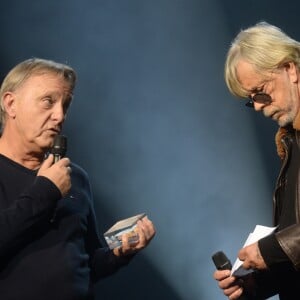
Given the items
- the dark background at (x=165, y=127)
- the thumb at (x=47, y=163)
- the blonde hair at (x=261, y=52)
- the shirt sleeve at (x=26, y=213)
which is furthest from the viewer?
the dark background at (x=165, y=127)

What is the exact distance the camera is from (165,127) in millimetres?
2979

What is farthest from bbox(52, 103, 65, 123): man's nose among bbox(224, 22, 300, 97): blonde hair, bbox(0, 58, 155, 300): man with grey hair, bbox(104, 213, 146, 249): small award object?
bbox(224, 22, 300, 97): blonde hair

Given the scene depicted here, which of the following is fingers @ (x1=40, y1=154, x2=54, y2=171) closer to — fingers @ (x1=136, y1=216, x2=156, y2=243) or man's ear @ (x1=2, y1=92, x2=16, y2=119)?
man's ear @ (x1=2, y1=92, x2=16, y2=119)

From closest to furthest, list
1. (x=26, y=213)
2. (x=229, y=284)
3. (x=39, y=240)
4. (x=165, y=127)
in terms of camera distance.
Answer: (x=26, y=213)
(x=39, y=240)
(x=229, y=284)
(x=165, y=127)

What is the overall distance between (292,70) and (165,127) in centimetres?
118

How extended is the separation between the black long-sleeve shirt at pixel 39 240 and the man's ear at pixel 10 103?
154 mm

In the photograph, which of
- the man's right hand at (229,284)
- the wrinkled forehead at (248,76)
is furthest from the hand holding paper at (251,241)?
the wrinkled forehead at (248,76)

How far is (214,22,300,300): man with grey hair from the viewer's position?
72.1 inches

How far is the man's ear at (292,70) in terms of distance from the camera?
6.08ft

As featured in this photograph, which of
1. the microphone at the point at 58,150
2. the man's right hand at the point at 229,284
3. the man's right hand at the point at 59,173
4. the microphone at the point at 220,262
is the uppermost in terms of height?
the microphone at the point at 58,150

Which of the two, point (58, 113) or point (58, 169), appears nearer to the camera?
point (58, 169)

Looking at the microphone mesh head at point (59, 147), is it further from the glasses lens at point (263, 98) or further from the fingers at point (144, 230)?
the glasses lens at point (263, 98)

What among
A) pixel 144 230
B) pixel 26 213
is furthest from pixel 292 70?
pixel 26 213

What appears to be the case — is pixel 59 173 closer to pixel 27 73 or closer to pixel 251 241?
pixel 27 73
